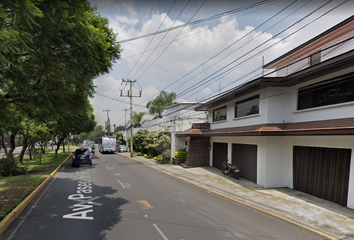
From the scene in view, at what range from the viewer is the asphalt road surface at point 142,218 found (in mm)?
5648

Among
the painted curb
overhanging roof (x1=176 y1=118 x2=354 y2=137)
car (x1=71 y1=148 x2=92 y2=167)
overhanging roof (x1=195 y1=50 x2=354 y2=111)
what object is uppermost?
overhanging roof (x1=195 y1=50 x2=354 y2=111)

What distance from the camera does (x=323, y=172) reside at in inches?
368

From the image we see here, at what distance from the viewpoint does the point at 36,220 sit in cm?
655

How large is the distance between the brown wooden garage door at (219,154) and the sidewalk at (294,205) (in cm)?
426

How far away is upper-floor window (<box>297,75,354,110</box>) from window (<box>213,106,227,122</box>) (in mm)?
6677

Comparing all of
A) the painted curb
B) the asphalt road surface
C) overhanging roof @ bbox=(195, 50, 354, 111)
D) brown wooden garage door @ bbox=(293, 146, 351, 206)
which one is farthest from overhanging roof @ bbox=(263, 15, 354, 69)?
the painted curb

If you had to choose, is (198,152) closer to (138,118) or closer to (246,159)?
(246,159)

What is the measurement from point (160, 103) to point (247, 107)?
1115 inches

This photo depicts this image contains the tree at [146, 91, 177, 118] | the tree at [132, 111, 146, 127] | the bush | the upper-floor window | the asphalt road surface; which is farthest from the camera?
the tree at [132, 111, 146, 127]

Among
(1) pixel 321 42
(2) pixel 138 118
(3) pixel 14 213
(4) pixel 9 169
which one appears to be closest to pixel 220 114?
(1) pixel 321 42

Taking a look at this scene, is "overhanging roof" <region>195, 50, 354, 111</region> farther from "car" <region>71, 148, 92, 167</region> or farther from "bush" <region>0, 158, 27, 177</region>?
"bush" <region>0, 158, 27, 177</region>

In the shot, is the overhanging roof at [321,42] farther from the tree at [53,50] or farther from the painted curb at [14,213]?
the painted curb at [14,213]

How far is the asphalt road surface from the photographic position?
565 cm

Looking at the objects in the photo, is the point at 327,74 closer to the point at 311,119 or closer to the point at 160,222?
the point at 311,119
